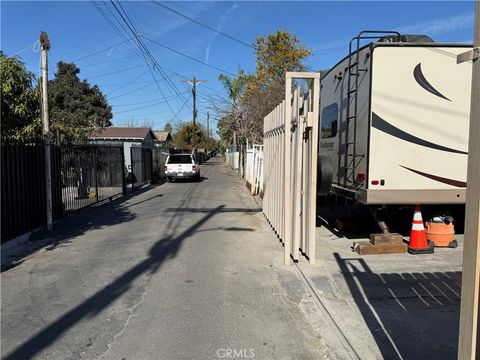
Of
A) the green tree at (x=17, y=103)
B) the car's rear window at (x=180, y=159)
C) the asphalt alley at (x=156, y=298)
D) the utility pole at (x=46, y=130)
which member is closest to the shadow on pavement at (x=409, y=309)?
the asphalt alley at (x=156, y=298)

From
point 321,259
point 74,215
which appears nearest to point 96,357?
point 321,259

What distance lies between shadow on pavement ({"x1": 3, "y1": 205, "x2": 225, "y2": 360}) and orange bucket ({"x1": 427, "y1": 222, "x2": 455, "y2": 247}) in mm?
4483

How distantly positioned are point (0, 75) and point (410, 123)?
25.2 feet

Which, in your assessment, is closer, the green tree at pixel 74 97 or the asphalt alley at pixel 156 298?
the asphalt alley at pixel 156 298

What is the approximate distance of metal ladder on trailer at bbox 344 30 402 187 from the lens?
7574mm

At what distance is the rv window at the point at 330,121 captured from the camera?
9.16m

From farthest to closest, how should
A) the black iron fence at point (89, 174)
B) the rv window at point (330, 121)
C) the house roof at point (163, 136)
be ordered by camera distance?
the house roof at point (163, 136) → the black iron fence at point (89, 174) → the rv window at point (330, 121)

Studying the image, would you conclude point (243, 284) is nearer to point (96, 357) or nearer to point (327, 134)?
point (96, 357)

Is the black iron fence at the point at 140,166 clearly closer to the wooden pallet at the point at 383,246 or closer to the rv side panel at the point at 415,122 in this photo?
the wooden pallet at the point at 383,246

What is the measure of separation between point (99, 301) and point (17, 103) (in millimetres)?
5984

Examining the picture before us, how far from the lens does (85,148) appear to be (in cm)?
1298

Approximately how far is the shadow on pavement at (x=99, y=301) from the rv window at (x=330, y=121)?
12.7 feet

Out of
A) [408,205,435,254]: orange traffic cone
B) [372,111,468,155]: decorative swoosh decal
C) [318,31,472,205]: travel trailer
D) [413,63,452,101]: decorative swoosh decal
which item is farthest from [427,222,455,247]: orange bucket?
[413,63,452,101]: decorative swoosh decal

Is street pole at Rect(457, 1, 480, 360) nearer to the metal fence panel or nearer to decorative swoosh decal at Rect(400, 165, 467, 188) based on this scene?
decorative swoosh decal at Rect(400, 165, 467, 188)
